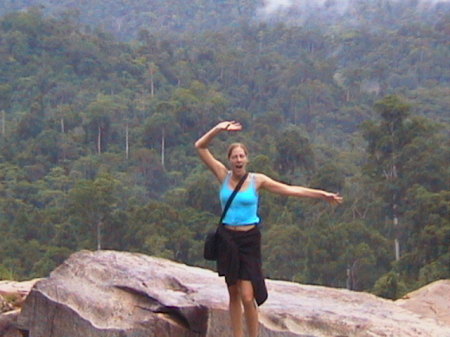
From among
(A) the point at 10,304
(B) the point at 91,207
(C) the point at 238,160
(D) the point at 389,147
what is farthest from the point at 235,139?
(C) the point at 238,160

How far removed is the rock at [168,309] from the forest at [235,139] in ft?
9.78

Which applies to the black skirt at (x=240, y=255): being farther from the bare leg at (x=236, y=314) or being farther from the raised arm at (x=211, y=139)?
the raised arm at (x=211, y=139)

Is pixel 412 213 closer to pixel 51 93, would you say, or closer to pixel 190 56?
pixel 51 93

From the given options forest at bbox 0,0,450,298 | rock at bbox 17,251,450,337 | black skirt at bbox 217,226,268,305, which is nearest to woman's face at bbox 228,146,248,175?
black skirt at bbox 217,226,268,305

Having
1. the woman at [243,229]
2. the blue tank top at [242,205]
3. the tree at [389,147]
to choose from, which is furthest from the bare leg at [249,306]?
the tree at [389,147]

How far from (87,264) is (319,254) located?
39.2 ft

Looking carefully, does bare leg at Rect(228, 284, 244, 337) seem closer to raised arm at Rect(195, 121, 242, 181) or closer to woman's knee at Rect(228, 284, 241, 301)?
woman's knee at Rect(228, 284, 241, 301)

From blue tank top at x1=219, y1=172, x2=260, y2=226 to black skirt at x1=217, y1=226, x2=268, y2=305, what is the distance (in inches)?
2.4

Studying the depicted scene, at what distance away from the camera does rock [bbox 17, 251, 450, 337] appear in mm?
4359

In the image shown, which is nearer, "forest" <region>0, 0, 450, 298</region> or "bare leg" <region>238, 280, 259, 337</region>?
"bare leg" <region>238, 280, 259, 337</region>

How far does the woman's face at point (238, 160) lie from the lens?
3.80 metres

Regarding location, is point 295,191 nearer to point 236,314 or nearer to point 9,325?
point 236,314

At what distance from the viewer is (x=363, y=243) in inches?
659

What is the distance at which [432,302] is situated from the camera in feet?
18.0
